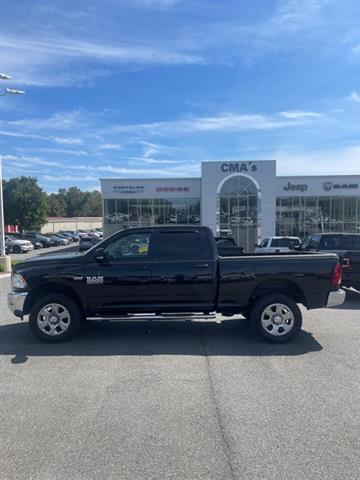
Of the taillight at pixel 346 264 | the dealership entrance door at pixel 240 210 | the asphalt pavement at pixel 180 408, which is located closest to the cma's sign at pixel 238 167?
the dealership entrance door at pixel 240 210

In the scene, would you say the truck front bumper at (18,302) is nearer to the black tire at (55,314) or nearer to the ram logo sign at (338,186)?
the black tire at (55,314)

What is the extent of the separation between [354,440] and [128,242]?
462 cm

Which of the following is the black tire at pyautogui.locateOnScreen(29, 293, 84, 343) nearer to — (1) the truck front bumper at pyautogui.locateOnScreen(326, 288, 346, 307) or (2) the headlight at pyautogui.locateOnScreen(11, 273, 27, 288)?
(2) the headlight at pyautogui.locateOnScreen(11, 273, 27, 288)

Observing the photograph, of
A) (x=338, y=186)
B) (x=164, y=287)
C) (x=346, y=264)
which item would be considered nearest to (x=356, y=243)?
(x=346, y=264)

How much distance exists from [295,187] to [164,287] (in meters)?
34.6

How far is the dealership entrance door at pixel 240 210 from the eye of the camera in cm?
3772

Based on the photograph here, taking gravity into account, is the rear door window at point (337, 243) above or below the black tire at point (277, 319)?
above

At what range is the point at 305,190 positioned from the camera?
38938 millimetres

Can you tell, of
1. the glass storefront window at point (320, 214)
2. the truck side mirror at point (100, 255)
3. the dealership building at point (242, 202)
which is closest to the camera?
the truck side mirror at point (100, 255)

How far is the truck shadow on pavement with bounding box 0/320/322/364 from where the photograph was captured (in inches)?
248

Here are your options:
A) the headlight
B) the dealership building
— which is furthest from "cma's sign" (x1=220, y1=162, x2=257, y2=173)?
the headlight

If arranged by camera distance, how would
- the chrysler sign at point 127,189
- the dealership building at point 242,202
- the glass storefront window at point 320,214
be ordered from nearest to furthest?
the dealership building at point 242,202 → the glass storefront window at point 320,214 → the chrysler sign at point 127,189

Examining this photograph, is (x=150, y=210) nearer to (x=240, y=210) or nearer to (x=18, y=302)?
(x=240, y=210)

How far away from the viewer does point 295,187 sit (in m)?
→ 39.0
